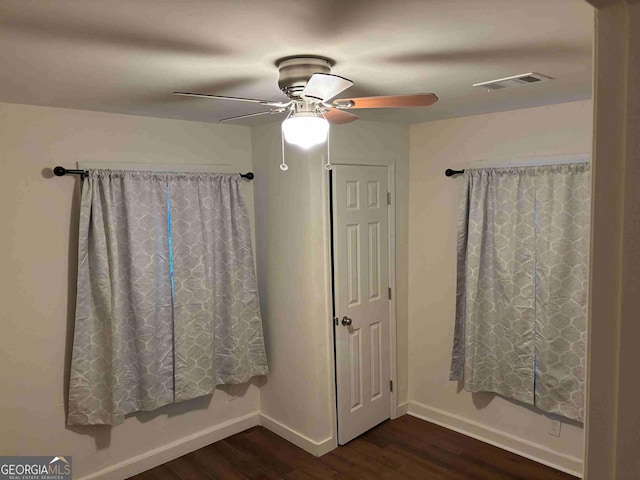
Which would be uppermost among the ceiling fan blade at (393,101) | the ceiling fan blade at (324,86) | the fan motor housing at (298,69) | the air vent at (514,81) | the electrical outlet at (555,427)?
the air vent at (514,81)

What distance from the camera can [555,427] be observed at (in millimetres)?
3201

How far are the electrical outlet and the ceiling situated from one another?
2124mm

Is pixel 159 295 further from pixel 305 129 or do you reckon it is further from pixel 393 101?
pixel 393 101

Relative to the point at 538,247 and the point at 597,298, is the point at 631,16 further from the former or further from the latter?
the point at 538,247

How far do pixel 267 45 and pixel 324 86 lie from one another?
25cm

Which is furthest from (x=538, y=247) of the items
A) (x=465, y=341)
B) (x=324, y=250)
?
Result: (x=324, y=250)

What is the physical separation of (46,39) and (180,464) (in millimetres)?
2867

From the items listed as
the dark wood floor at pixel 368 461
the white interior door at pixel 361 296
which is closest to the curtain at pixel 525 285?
the dark wood floor at pixel 368 461

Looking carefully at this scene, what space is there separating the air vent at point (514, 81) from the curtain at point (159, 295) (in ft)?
6.21

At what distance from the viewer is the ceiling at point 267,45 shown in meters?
1.38

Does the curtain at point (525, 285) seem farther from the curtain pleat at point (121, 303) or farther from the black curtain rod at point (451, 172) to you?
the curtain pleat at point (121, 303)

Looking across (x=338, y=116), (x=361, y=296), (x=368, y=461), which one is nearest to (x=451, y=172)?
(x=361, y=296)

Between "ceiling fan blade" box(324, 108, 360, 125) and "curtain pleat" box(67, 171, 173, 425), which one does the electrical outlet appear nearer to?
"ceiling fan blade" box(324, 108, 360, 125)

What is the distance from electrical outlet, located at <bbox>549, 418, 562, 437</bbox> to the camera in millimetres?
3186
